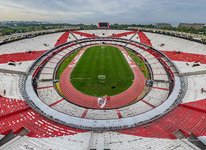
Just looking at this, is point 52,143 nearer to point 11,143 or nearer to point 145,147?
point 11,143

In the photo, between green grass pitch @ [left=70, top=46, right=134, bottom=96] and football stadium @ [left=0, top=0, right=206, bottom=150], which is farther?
green grass pitch @ [left=70, top=46, right=134, bottom=96]

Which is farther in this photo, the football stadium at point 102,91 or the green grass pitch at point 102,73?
the green grass pitch at point 102,73

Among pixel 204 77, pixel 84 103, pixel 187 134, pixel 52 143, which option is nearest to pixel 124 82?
pixel 84 103

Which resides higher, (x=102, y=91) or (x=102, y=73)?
(x=102, y=73)

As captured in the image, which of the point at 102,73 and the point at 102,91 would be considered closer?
the point at 102,91
